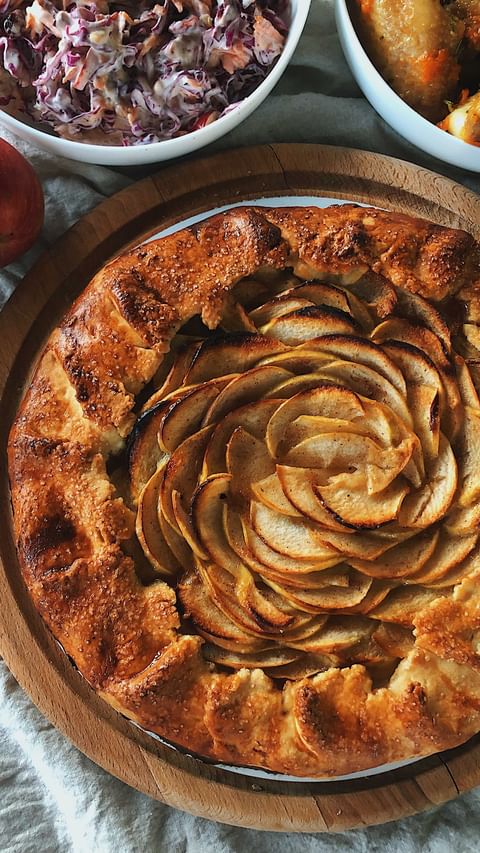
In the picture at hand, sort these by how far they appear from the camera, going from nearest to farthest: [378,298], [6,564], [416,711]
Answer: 1. [416,711]
2. [378,298]
3. [6,564]

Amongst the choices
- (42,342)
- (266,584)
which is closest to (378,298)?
(266,584)

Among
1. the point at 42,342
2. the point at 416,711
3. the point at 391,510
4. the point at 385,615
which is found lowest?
the point at 416,711

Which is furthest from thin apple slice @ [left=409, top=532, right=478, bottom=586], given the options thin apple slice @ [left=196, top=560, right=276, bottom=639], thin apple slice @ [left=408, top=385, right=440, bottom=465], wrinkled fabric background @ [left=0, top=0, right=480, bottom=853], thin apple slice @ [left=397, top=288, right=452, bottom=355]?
wrinkled fabric background @ [left=0, top=0, right=480, bottom=853]

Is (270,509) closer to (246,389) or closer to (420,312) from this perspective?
(246,389)

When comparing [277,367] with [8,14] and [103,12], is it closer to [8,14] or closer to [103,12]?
[103,12]

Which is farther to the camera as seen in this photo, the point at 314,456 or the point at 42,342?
the point at 42,342

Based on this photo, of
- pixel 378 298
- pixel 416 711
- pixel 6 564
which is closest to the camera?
pixel 416 711
